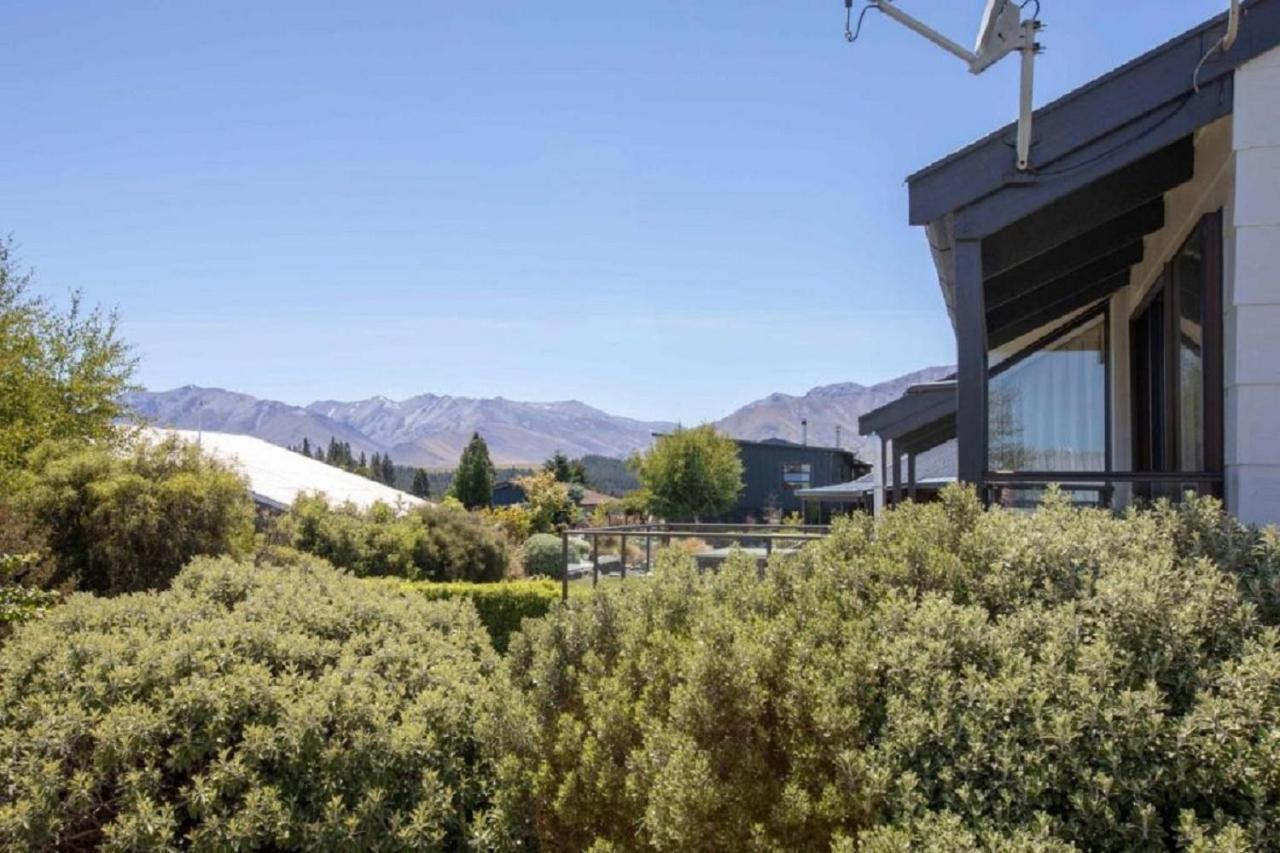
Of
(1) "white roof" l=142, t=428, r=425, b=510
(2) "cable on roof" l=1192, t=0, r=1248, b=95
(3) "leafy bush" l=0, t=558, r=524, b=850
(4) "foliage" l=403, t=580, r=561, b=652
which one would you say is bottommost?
(4) "foliage" l=403, t=580, r=561, b=652

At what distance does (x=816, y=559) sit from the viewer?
3555 mm

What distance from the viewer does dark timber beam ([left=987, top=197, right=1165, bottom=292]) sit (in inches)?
247

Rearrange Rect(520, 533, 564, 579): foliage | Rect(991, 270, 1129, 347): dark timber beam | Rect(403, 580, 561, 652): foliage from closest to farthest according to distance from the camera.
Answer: Rect(991, 270, 1129, 347): dark timber beam < Rect(403, 580, 561, 652): foliage < Rect(520, 533, 564, 579): foliage

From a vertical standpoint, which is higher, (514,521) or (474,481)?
(474,481)

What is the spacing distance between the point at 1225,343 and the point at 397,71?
13.9m

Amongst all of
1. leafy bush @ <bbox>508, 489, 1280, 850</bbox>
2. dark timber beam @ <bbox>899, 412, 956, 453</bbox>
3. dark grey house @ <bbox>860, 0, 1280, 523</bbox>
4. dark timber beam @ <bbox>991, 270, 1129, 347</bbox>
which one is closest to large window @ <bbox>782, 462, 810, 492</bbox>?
dark timber beam @ <bbox>899, 412, 956, 453</bbox>

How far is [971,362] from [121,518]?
323 inches

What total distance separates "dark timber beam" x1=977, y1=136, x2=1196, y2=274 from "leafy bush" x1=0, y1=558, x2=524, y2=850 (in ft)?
10.9

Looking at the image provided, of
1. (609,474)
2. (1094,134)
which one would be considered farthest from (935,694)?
(609,474)

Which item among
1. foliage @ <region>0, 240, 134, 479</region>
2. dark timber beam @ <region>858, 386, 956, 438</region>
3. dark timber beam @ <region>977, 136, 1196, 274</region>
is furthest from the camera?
foliage @ <region>0, 240, 134, 479</region>

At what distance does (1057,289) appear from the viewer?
305 inches

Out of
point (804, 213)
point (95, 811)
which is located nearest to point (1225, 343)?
point (95, 811)

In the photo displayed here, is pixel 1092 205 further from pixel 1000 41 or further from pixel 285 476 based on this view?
pixel 285 476

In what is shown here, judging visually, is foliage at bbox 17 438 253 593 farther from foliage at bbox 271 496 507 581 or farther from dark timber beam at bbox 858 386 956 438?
dark timber beam at bbox 858 386 956 438
